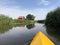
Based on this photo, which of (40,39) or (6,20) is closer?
(40,39)

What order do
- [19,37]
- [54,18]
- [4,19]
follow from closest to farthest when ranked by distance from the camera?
[19,37]
[54,18]
[4,19]

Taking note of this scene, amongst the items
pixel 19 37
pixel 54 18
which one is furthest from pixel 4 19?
pixel 19 37

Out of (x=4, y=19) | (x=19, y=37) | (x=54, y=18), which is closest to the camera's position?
(x=19, y=37)

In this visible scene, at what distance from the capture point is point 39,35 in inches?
226

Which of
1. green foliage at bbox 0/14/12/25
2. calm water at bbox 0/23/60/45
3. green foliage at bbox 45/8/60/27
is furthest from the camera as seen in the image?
green foliage at bbox 0/14/12/25

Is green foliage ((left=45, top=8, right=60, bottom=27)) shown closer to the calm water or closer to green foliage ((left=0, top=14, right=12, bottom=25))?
the calm water

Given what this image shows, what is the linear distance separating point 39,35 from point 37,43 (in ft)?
1.34

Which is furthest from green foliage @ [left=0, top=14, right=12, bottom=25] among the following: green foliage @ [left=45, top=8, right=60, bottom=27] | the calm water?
the calm water

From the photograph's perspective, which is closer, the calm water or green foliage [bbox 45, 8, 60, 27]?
the calm water

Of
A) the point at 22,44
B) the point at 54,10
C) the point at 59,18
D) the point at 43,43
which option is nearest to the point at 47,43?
the point at 43,43

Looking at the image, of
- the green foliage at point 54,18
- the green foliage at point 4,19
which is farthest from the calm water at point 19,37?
the green foliage at point 4,19

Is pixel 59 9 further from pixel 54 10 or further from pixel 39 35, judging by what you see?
pixel 39 35

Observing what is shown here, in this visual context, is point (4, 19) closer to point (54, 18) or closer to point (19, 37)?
point (54, 18)

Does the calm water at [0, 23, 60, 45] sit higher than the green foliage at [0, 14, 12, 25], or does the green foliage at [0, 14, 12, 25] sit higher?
the green foliage at [0, 14, 12, 25]
